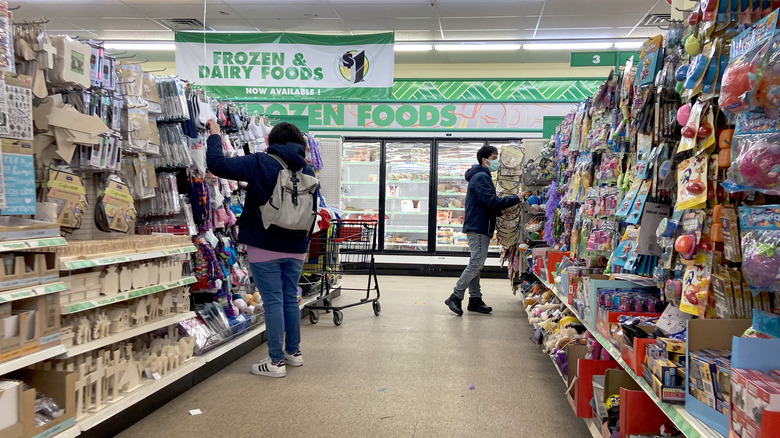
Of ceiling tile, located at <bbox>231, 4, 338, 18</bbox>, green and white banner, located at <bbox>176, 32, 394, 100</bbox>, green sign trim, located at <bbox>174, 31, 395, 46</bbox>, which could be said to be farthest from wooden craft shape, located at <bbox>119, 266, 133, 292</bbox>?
ceiling tile, located at <bbox>231, 4, 338, 18</bbox>

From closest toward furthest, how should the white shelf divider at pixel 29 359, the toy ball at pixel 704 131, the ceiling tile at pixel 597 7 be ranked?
the toy ball at pixel 704 131
the white shelf divider at pixel 29 359
the ceiling tile at pixel 597 7

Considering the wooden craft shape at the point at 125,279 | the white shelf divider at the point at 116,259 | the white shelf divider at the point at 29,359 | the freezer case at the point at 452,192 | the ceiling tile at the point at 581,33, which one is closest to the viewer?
the white shelf divider at the point at 29,359

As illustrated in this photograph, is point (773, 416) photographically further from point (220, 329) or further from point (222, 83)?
point (222, 83)

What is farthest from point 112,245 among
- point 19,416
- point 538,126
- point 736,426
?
point 538,126

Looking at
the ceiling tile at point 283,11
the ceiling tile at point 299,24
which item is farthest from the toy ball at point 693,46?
the ceiling tile at point 299,24

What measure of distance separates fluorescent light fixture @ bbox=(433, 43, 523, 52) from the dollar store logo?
271 centimetres

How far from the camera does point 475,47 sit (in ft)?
27.5

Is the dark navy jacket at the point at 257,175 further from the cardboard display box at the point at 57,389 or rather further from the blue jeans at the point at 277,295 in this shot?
the cardboard display box at the point at 57,389

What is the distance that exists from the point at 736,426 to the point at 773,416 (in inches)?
7.0

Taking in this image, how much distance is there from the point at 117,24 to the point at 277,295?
19.1 ft

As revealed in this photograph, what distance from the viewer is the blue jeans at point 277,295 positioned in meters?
3.65

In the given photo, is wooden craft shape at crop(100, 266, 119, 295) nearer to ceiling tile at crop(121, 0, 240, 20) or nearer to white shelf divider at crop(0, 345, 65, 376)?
white shelf divider at crop(0, 345, 65, 376)

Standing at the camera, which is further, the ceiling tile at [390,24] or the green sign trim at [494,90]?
the green sign trim at [494,90]

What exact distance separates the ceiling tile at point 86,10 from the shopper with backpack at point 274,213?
4.58 metres
